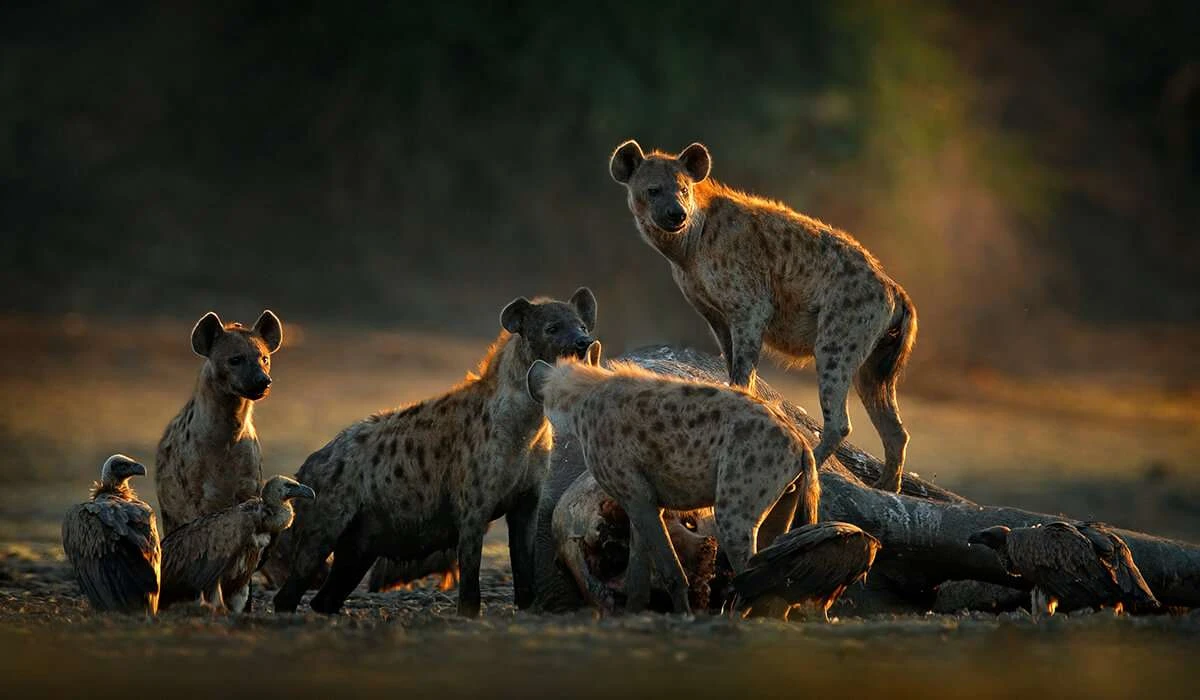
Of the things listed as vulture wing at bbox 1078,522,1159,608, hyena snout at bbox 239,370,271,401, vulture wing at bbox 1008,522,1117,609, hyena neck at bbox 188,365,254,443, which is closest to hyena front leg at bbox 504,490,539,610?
hyena snout at bbox 239,370,271,401

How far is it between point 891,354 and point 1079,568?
1.63 m

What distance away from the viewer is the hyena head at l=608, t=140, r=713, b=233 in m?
8.58

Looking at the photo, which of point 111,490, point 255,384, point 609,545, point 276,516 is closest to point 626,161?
point 609,545

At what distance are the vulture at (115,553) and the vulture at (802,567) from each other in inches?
82.3

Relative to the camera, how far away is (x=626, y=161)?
8992 millimetres

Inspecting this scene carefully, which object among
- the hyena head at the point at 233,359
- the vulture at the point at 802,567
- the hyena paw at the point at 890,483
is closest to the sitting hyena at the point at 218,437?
the hyena head at the point at 233,359

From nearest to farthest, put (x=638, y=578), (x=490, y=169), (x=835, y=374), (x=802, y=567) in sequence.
A: (x=802, y=567) → (x=638, y=578) → (x=835, y=374) → (x=490, y=169)

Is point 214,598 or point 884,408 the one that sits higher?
point 884,408

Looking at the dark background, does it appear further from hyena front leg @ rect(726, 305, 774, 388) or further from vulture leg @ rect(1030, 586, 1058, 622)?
vulture leg @ rect(1030, 586, 1058, 622)

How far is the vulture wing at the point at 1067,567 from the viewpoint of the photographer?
25.3ft

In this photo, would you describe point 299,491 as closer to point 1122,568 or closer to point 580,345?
point 580,345

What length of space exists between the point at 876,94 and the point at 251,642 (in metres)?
16.2

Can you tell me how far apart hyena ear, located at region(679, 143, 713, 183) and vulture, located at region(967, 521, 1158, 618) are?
7.07 feet

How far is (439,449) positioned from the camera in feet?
27.4
